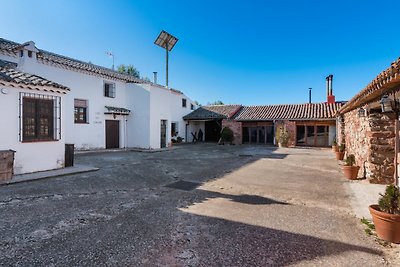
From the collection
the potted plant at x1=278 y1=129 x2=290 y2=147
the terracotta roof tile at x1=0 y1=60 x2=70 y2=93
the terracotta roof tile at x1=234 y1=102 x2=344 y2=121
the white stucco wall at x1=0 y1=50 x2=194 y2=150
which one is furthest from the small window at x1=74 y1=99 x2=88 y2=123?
the potted plant at x1=278 y1=129 x2=290 y2=147

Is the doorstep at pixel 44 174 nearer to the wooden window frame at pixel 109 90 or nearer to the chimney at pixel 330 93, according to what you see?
the wooden window frame at pixel 109 90

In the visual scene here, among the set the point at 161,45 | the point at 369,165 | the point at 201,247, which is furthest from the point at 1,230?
the point at 161,45

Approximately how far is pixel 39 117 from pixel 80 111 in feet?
25.2

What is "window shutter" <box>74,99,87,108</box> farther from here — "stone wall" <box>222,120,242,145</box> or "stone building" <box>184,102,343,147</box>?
"stone wall" <box>222,120,242,145</box>

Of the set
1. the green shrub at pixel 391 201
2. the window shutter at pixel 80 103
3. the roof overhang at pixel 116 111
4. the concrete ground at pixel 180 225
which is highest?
the window shutter at pixel 80 103

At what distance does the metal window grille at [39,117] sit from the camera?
776cm

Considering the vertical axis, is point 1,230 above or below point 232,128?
below

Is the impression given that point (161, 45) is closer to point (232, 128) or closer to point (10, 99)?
point (232, 128)

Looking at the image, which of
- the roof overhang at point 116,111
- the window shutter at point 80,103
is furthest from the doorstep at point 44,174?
the roof overhang at point 116,111

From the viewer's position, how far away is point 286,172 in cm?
Result: 946

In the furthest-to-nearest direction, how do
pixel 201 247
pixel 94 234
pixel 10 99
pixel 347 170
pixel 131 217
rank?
pixel 347 170 → pixel 10 99 → pixel 131 217 → pixel 94 234 → pixel 201 247

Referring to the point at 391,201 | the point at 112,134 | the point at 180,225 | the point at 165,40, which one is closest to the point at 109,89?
the point at 112,134

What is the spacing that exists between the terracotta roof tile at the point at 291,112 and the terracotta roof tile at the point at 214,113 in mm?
804

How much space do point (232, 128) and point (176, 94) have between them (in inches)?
274
